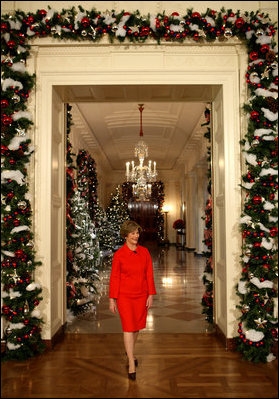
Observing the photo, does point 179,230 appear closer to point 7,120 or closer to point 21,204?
point 21,204

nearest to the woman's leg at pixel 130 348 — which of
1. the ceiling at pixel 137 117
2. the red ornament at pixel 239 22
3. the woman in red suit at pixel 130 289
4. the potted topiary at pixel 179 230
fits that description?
the woman in red suit at pixel 130 289

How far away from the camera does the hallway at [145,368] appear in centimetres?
344

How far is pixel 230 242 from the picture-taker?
186 inches

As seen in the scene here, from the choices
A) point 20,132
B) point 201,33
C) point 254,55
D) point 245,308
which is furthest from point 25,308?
point 254,55

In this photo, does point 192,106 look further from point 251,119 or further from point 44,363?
point 44,363

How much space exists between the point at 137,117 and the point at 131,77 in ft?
24.0

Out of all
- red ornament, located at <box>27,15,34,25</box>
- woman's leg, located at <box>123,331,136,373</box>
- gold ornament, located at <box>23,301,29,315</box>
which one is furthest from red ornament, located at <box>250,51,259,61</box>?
gold ornament, located at <box>23,301,29,315</box>

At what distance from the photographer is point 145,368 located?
158 inches

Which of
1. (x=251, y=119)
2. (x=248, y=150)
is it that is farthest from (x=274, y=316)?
(x=251, y=119)

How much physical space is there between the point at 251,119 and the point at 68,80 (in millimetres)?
2320

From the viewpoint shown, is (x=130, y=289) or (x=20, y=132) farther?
(x=20, y=132)

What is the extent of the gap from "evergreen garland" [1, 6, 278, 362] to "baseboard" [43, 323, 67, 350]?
0.69 feet

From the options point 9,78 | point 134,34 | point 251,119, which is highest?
point 134,34

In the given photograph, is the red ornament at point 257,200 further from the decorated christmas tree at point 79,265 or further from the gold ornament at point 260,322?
the decorated christmas tree at point 79,265
